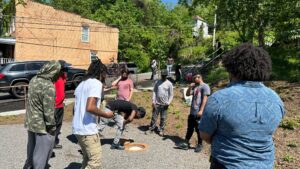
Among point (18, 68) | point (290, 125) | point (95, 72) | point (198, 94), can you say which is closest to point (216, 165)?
point (95, 72)

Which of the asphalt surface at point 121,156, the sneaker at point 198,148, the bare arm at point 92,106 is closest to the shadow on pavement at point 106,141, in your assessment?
the asphalt surface at point 121,156

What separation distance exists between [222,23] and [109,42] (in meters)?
18.0

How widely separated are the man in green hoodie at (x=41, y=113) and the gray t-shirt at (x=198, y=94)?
3.64 meters

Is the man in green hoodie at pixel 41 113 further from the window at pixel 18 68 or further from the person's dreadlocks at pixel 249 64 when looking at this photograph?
the window at pixel 18 68

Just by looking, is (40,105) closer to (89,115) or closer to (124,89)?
(89,115)

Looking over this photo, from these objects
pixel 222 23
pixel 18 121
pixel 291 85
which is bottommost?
pixel 18 121

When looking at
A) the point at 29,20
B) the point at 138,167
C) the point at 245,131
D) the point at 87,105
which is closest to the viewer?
the point at 245,131

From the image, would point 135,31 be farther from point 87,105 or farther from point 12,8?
point 87,105

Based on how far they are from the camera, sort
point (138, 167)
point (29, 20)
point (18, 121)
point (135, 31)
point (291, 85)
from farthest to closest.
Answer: point (135, 31) < point (29, 20) < point (291, 85) < point (18, 121) < point (138, 167)

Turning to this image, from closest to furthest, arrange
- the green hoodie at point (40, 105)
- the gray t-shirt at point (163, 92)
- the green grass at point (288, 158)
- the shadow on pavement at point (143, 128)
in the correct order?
the green hoodie at point (40, 105) → the green grass at point (288, 158) → the gray t-shirt at point (163, 92) → the shadow on pavement at point (143, 128)

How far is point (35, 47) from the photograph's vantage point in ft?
109

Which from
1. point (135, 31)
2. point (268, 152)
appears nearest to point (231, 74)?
point (268, 152)

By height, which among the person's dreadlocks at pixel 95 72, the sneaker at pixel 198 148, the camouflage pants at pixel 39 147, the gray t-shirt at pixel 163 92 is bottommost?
the sneaker at pixel 198 148

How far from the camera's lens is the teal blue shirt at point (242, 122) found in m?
2.65
